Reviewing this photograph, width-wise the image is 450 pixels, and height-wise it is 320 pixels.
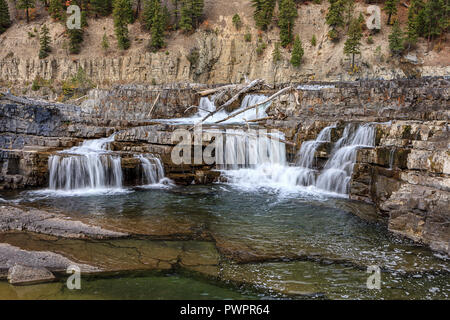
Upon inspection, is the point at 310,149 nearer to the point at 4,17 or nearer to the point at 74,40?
the point at 74,40

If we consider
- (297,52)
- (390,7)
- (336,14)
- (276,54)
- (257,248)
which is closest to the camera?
(257,248)

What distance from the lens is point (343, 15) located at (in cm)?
4134

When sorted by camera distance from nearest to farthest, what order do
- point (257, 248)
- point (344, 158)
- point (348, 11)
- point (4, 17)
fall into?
point (257, 248) < point (344, 158) < point (348, 11) < point (4, 17)

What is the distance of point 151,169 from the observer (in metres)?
12.5

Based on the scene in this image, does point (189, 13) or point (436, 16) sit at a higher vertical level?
point (189, 13)

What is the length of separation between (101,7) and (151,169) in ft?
140

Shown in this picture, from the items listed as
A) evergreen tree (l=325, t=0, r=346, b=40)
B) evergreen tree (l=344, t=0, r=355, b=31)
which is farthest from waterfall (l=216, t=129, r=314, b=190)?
evergreen tree (l=344, t=0, r=355, b=31)

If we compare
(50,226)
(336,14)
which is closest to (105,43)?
(336,14)

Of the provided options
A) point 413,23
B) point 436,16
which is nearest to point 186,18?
point 413,23

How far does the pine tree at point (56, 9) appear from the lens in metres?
43.0

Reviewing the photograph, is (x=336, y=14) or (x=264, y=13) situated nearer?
(x=336, y=14)

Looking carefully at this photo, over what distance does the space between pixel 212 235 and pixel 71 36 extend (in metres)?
43.1

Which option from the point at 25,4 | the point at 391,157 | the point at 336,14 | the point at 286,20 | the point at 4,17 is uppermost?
the point at 25,4
